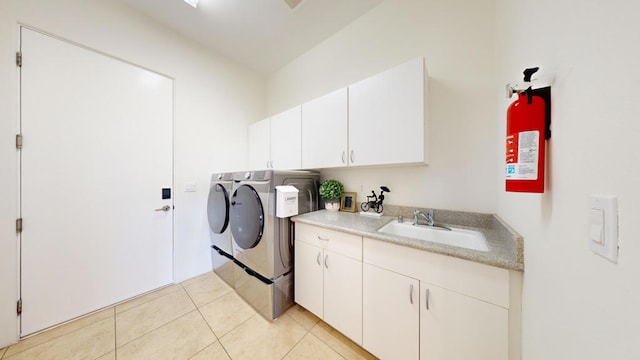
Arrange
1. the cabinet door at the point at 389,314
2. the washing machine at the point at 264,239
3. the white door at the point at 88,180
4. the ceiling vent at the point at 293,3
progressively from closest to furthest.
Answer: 1. the cabinet door at the point at 389,314
2. the white door at the point at 88,180
3. the washing machine at the point at 264,239
4. the ceiling vent at the point at 293,3

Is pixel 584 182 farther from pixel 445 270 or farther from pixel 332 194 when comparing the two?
pixel 332 194

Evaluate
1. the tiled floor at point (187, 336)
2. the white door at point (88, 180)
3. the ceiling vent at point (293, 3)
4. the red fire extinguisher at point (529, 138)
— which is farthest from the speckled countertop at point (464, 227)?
the ceiling vent at point (293, 3)

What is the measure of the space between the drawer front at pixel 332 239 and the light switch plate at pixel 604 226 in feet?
3.29

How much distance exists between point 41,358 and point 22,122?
5.85ft

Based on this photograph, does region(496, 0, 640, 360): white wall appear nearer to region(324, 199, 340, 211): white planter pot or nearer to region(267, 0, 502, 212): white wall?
region(267, 0, 502, 212): white wall

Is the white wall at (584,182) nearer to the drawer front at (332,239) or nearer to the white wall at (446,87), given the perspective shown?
the white wall at (446,87)

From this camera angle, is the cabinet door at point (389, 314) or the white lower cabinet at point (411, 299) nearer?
the white lower cabinet at point (411, 299)

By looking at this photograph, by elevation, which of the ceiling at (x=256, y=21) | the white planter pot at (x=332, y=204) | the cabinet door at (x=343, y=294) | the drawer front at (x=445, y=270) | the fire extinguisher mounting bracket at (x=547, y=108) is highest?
the ceiling at (x=256, y=21)

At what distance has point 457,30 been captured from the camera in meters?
1.48

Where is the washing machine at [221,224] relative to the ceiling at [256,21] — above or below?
below

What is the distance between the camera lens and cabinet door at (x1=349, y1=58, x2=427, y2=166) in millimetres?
1335

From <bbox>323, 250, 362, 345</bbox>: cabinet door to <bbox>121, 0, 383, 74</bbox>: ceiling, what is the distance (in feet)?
8.01

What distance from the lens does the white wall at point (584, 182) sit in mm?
334

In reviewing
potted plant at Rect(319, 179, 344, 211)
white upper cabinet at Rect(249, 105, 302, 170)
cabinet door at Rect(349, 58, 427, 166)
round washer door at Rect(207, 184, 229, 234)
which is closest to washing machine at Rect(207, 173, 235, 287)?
round washer door at Rect(207, 184, 229, 234)
